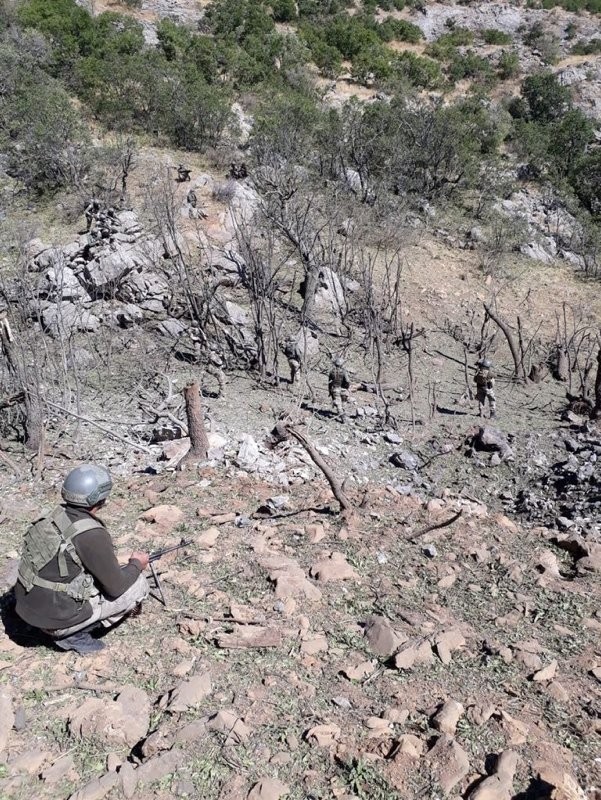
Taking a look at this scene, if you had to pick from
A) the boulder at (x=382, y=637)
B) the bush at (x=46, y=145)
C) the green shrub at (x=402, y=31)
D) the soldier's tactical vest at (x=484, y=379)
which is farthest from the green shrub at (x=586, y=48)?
the boulder at (x=382, y=637)

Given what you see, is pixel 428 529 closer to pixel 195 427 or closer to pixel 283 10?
pixel 195 427

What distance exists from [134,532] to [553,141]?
22259 mm

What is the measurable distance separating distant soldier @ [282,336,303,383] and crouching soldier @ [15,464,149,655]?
5931 mm

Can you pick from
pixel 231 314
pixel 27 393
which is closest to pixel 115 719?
pixel 27 393

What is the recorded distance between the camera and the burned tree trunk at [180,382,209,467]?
5.41m

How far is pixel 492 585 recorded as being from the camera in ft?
12.7

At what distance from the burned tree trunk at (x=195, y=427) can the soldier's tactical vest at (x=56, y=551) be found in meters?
2.67

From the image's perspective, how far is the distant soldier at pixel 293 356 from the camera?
866 cm

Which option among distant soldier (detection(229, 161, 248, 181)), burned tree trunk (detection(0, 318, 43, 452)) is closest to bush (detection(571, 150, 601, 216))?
distant soldier (detection(229, 161, 248, 181))

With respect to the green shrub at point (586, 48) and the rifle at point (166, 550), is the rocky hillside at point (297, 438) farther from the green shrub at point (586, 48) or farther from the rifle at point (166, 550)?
the green shrub at point (586, 48)

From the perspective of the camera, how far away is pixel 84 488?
273 cm

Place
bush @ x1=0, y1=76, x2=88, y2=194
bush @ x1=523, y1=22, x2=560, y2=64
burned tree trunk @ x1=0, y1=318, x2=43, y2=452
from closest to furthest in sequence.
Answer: burned tree trunk @ x1=0, y1=318, x2=43, y2=452, bush @ x1=0, y1=76, x2=88, y2=194, bush @ x1=523, y1=22, x2=560, y2=64

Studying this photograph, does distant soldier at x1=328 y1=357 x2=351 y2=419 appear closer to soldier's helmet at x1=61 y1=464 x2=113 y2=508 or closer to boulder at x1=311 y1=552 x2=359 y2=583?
boulder at x1=311 y1=552 x2=359 y2=583

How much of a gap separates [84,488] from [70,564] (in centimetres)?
35
